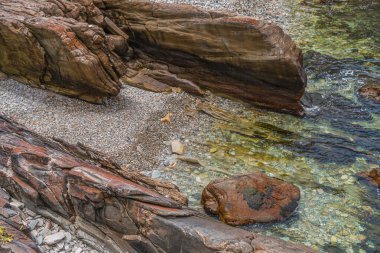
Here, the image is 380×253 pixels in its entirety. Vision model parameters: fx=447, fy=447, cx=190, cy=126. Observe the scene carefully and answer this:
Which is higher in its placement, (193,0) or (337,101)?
(193,0)

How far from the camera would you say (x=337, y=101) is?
16844 mm

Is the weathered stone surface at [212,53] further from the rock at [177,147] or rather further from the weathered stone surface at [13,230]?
the weathered stone surface at [13,230]

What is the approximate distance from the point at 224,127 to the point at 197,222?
6.64 metres

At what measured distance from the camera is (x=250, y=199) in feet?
38.3

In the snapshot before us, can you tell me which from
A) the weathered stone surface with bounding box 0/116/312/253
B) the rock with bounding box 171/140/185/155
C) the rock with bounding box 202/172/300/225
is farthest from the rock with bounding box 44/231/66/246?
the rock with bounding box 171/140/185/155

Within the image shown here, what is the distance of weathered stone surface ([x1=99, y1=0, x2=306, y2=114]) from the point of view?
51.4ft

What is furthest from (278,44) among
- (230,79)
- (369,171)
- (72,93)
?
(72,93)

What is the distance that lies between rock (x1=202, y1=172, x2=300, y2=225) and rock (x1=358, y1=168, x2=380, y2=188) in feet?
7.33

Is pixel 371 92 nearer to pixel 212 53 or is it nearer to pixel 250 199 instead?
pixel 212 53

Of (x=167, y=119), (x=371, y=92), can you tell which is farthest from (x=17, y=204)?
(x=371, y=92)

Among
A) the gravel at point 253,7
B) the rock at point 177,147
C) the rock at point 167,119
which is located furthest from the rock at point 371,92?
the rock at point 177,147

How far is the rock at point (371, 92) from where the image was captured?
55.3 feet

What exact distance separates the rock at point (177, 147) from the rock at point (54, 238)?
204 inches

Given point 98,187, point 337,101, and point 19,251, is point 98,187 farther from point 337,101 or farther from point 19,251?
point 337,101
